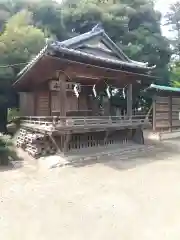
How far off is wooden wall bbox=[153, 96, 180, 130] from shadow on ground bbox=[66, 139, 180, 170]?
128 inches

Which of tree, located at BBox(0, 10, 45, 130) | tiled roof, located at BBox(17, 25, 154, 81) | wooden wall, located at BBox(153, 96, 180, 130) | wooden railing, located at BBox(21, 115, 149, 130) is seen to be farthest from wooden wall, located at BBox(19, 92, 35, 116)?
wooden wall, located at BBox(153, 96, 180, 130)

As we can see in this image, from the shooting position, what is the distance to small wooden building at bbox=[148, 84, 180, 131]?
15.7 m

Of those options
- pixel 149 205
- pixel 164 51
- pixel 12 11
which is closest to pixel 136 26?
pixel 164 51

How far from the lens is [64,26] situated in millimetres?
18391

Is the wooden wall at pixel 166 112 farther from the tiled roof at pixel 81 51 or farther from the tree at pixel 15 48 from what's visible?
the tree at pixel 15 48

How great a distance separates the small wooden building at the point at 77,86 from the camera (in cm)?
966

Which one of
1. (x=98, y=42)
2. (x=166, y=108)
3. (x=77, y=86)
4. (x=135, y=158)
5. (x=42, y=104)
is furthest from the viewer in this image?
(x=166, y=108)

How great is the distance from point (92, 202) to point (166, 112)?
38.7 feet

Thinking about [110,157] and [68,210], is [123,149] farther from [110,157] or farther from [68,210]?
[68,210]

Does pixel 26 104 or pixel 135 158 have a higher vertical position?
pixel 26 104

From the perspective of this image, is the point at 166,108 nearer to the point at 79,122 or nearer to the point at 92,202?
the point at 79,122

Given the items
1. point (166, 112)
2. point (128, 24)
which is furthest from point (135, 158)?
point (128, 24)

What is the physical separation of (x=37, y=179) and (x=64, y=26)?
13609 mm

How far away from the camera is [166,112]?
53.5 feet
